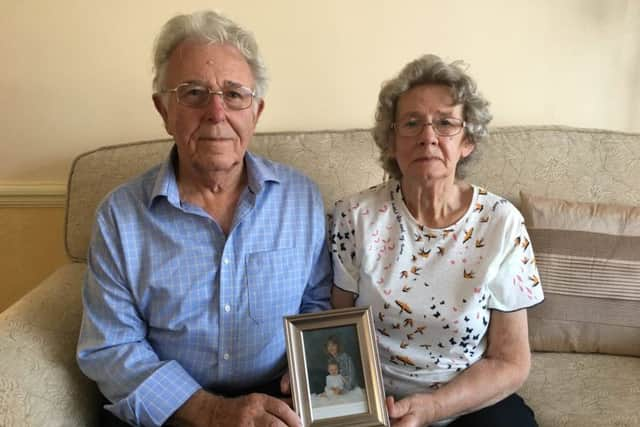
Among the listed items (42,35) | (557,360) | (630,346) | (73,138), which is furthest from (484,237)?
(42,35)

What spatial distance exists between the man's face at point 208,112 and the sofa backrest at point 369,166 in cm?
43

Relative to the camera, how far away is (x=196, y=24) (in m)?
1.20

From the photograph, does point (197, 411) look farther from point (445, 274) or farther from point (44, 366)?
point (445, 274)

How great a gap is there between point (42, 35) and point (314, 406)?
161cm

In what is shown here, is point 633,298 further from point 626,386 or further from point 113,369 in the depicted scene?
point 113,369

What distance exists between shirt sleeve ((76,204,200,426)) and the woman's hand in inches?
17.8

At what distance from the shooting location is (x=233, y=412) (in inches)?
43.9

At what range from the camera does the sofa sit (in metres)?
1.24

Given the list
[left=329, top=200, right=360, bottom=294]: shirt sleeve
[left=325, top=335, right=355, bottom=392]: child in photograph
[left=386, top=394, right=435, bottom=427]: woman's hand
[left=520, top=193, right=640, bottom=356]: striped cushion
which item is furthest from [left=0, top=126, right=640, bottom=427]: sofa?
[left=325, top=335, right=355, bottom=392]: child in photograph

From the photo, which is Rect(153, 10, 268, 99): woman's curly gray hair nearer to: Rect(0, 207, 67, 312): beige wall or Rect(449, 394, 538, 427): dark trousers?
Rect(449, 394, 538, 427): dark trousers

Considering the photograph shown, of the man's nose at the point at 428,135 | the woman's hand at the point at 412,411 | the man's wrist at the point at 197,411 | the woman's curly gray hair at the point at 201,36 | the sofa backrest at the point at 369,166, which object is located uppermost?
the woman's curly gray hair at the point at 201,36

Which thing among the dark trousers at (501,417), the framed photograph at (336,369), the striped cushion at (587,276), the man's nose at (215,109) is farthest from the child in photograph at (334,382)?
the striped cushion at (587,276)

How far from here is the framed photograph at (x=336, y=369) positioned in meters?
1.05

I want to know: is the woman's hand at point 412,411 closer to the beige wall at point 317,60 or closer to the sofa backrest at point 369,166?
the sofa backrest at point 369,166
